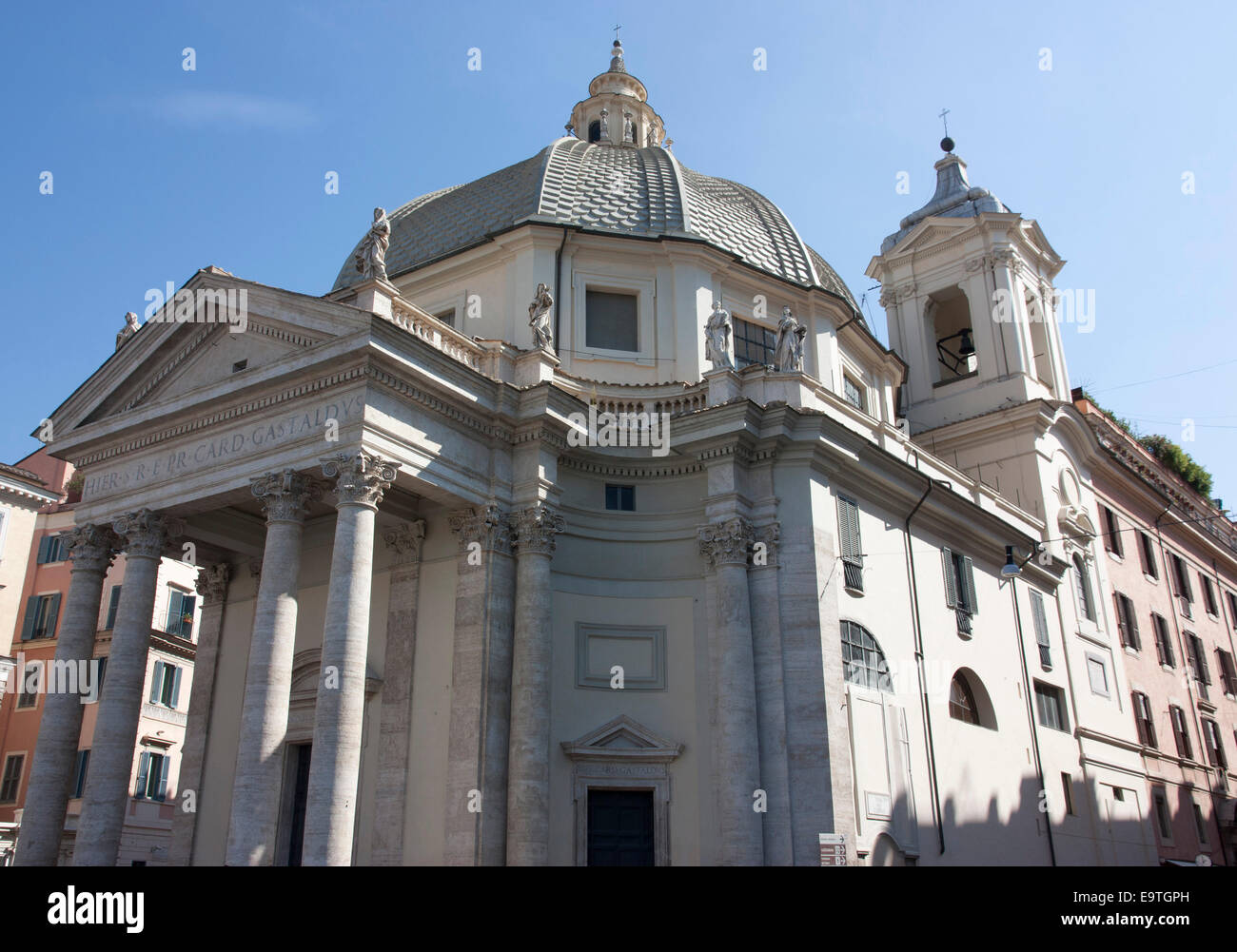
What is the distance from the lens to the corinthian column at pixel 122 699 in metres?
17.8

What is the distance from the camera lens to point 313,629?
68.8 ft

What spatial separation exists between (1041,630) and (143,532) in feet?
66.7

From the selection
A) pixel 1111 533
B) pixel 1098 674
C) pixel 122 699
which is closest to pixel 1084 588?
pixel 1098 674

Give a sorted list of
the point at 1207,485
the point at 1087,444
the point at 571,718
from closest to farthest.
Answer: the point at 571,718
the point at 1087,444
the point at 1207,485

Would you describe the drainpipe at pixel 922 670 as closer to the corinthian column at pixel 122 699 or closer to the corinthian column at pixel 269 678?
the corinthian column at pixel 269 678

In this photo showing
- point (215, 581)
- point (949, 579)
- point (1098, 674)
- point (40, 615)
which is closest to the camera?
point (215, 581)

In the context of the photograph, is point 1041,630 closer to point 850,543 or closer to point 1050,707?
point 1050,707

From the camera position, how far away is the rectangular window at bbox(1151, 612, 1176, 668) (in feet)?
110

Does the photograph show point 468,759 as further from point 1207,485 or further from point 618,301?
point 1207,485

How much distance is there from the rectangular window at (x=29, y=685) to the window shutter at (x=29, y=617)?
1.11m

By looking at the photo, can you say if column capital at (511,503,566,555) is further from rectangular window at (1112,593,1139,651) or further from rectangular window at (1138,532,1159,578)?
rectangular window at (1138,532,1159,578)

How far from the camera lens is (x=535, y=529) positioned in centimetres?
1928

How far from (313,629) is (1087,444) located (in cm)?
2255
